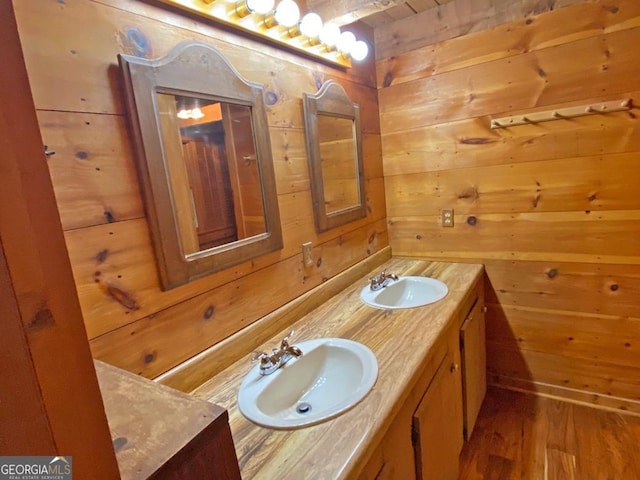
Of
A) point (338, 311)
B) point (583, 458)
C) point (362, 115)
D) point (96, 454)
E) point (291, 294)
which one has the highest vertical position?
point (362, 115)

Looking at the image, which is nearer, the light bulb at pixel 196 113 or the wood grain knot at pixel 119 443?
the wood grain knot at pixel 119 443

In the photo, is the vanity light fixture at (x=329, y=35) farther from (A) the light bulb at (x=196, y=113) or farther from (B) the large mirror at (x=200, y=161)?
(A) the light bulb at (x=196, y=113)

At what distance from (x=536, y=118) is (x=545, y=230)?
55 cm

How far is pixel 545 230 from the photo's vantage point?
1.80 meters

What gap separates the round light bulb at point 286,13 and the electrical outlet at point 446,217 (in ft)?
4.15

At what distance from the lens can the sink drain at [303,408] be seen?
1.06 m

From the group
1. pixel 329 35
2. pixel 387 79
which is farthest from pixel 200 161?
pixel 387 79

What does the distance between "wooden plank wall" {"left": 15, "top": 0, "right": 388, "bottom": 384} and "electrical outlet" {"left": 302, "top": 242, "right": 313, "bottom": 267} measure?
22cm

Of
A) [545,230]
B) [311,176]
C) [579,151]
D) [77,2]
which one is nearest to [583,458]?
[545,230]

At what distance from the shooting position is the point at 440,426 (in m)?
1.23

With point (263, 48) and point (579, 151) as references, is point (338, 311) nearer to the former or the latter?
point (263, 48)

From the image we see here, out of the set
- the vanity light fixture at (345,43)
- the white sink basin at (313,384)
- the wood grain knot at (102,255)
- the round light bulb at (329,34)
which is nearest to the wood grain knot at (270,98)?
the round light bulb at (329,34)

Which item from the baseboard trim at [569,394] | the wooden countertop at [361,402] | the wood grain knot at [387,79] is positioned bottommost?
the baseboard trim at [569,394]

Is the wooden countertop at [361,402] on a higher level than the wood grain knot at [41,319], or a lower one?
lower
